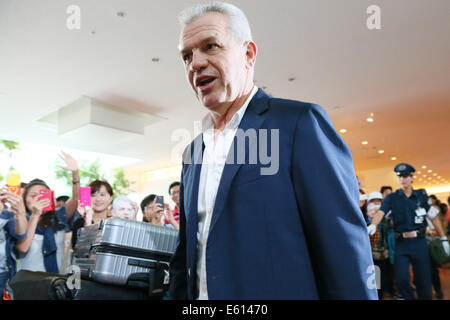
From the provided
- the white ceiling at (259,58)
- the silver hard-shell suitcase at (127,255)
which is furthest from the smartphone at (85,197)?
the white ceiling at (259,58)

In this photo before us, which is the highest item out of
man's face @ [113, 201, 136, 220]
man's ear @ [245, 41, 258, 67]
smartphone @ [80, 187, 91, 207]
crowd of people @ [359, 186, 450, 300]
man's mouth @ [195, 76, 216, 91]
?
man's ear @ [245, 41, 258, 67]

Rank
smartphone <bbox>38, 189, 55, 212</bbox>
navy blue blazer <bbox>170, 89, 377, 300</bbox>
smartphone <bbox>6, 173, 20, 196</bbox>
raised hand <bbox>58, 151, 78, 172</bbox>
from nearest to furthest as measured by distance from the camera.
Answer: navy blue blazer <bbox>170, 89, 377, 300</bbox> → smartphone <bbox>6, 173, 20, 196</bbox> → smartphone <bbox>38, 189, 55, 212</bbox> → raised hand <bbox>58, 151, 78, 172</bbox>

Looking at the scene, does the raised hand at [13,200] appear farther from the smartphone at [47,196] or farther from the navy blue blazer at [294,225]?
the navy blue blazer at [294,225]

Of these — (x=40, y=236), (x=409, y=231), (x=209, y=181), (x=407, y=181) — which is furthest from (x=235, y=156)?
(x=407, y=181)

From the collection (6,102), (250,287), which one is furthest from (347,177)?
(6,102)

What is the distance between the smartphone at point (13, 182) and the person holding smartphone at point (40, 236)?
21 centimetres

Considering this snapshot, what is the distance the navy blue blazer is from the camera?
744 millimetres

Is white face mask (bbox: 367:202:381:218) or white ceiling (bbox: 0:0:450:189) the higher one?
white ceiling (bbox: 0:0:450:189)

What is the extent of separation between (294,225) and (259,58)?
4.31 metres

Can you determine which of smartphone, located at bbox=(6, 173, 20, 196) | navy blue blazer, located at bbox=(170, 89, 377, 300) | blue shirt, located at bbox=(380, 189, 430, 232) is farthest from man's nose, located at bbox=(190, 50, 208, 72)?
blue shirt, located at bbox=(380, 189, 430, 232)

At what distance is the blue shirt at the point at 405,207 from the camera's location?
382 cm

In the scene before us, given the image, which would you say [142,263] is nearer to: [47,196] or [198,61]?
[198,61]

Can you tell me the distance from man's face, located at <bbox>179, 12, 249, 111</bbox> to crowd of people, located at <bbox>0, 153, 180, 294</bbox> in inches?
52.9

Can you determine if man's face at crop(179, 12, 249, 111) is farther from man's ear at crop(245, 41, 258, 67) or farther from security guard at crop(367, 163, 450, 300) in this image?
security guard at crop(367, 163, 450, 300)
